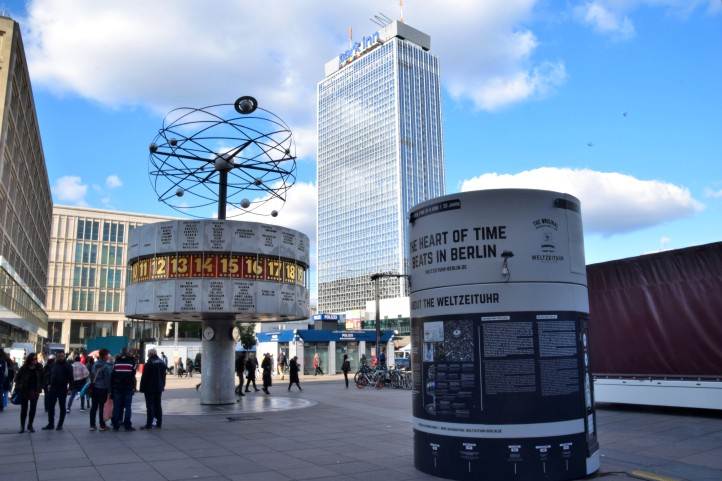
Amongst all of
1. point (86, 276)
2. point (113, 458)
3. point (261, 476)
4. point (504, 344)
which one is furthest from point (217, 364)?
point (86, 276)

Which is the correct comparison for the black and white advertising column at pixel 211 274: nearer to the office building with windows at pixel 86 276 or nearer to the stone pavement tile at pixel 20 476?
the stone pavement tile at pixel 20 476

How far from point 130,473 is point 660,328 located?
1305 cm

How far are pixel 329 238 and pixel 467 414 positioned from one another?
186 meters

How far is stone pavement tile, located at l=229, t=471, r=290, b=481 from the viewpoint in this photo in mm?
8312

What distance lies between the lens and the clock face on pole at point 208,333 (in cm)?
1877

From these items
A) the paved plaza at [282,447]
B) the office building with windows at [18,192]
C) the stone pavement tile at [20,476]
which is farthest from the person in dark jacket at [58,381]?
the office building with windows at [18,192]

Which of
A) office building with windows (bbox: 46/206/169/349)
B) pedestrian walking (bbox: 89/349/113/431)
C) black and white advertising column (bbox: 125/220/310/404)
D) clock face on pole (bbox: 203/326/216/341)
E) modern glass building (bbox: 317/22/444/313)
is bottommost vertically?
pedestrian walking (bbox: 89/349/113/431)

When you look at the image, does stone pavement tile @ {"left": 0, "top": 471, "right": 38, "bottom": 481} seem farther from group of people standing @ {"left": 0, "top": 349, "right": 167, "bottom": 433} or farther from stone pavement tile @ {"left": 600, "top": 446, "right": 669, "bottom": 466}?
stone pavement tile @ {"left": 600, "top": 446, "right": 669, "bottom": 466}

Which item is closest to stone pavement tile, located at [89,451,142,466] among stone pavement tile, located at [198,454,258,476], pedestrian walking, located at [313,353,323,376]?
stone pavement tile, located at [198,454,258,476]

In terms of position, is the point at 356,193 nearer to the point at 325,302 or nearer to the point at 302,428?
the point at 325,302

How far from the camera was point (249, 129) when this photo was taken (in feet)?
60.8

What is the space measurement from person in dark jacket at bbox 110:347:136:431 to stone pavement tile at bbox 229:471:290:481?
5968 mm

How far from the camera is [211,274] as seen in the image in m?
17.2

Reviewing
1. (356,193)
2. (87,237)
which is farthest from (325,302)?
(87,237)
